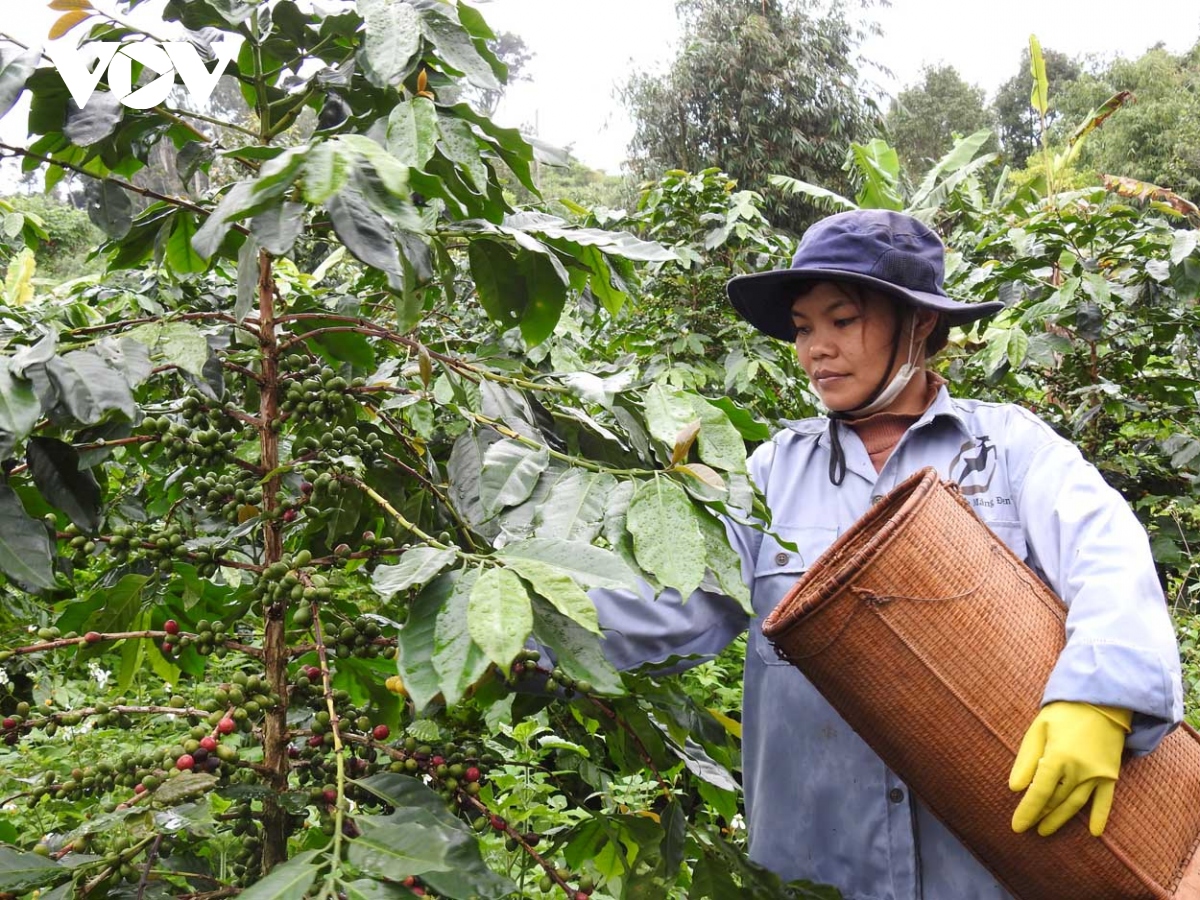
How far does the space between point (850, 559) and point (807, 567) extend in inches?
12.9

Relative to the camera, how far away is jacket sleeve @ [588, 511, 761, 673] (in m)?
1.40

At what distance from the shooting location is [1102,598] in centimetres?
126

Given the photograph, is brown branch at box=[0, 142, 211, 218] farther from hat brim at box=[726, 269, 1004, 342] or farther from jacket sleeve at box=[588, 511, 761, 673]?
hat brim at box=[726, 269, 1004, 342]

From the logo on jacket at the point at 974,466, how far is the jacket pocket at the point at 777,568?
0.70ft

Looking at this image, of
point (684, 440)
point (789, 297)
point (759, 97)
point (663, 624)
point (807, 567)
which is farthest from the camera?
point (759, 97)

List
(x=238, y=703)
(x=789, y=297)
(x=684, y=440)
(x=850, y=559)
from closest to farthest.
A: (x=684, y=440) < (x=238, y=703) < (x=850, y=559) < (x=789, y=297)

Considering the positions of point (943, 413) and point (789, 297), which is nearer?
point (943, 413)

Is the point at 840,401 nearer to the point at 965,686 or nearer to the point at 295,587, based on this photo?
the point at 965,686

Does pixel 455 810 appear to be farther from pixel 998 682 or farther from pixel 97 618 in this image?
pixel 998 682

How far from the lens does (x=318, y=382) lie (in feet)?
4.11

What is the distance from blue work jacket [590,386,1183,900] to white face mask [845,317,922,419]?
6 cm

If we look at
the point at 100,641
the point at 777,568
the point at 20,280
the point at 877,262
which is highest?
the point at 877,262

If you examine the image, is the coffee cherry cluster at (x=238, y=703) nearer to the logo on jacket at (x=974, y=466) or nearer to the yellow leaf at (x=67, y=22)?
the yellow leaf at (x=67, y=22)

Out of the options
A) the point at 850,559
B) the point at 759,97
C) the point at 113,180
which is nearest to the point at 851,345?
the point at 850,559
